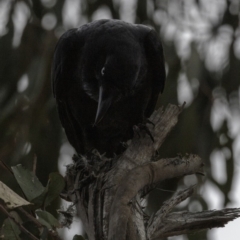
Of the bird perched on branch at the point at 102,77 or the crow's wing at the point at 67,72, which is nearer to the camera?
the bird perched on branch at the point at 102,77

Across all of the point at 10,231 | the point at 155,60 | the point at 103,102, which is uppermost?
the point at 155,60

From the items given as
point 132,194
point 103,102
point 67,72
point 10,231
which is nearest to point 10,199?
point 10,231

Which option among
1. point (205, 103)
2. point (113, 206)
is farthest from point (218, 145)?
point (113, 206)

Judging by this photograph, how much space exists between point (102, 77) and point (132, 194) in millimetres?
745

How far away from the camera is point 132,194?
5.80 ft

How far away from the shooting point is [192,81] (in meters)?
3.68

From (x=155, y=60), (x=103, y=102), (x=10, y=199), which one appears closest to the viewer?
(x=10, y=199)

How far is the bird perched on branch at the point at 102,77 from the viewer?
253cm

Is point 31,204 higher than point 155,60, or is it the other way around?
point 155,60

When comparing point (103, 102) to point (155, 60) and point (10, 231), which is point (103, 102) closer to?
point (155, 60)

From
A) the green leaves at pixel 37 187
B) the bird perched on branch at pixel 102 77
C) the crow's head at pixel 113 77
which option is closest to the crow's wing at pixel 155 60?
the bird perched on branch at pixel 102 77

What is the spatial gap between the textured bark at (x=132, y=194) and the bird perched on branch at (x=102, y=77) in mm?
335

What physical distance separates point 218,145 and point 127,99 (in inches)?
49.7

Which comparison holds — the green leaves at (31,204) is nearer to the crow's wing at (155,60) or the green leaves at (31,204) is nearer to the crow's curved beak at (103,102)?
the crow's curved beak at (103,102)
